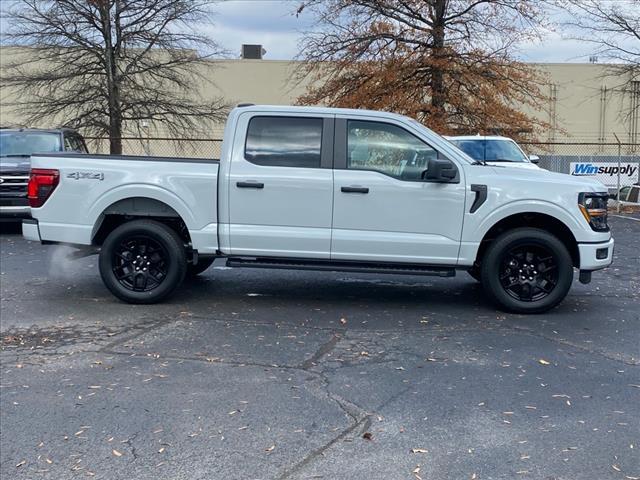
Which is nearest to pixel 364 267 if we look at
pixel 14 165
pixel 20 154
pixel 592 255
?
pixel 592 255

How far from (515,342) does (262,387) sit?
2.42 m

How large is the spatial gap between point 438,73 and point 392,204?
14010 mm

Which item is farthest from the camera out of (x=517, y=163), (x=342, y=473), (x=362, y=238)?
(x=517, y=163)

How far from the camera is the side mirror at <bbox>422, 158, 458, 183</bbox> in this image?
654cm

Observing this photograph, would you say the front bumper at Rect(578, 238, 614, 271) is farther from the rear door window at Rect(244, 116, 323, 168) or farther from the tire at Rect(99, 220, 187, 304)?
the tire at Rect(99, 220, 187, 304)

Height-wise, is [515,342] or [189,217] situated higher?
[189,217]

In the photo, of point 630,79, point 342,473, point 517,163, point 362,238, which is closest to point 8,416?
point 342,473

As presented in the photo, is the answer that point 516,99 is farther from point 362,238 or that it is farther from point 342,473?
Answer: point 342,473

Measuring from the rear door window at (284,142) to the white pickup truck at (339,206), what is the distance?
0.04 ft

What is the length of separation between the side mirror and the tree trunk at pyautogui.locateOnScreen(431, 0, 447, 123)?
43.8 ft

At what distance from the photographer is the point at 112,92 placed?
22047mm

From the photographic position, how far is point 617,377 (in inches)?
199

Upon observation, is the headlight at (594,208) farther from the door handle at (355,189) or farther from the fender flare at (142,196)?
the fender flare at (142,196)

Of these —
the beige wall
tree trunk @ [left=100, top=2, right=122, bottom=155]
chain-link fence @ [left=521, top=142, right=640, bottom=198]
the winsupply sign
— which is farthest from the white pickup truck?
the beige wall
